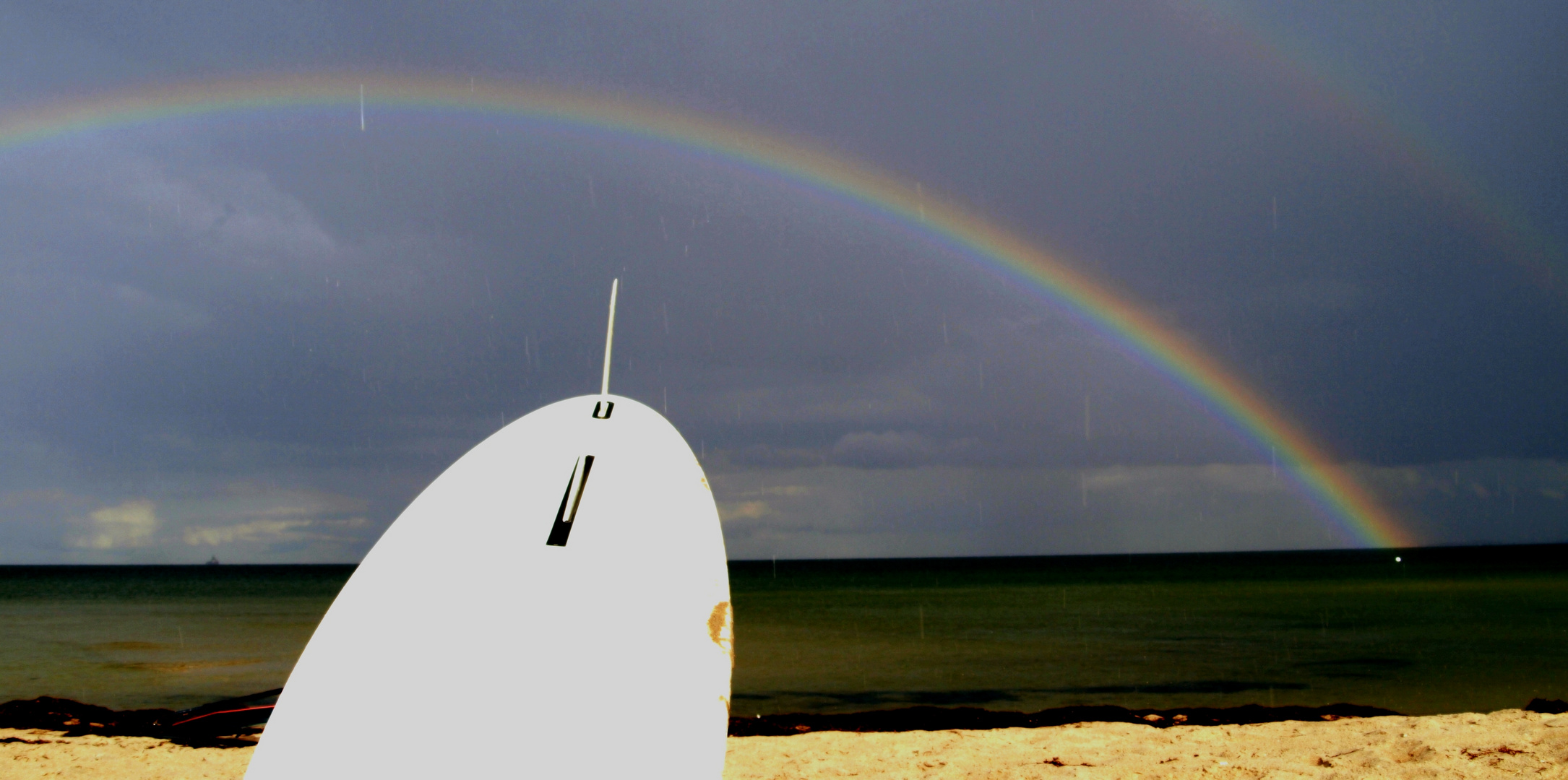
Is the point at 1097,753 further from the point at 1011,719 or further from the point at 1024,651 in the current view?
the point at 1024,651

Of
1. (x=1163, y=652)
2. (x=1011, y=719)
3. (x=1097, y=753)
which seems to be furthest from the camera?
(x=1163, y=652)

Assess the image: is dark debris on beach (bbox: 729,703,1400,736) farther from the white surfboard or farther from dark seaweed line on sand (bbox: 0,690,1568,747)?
the white surfboard

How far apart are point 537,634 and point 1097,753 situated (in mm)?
5334

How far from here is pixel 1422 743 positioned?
6.72m

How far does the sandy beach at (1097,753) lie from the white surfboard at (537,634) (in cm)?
357

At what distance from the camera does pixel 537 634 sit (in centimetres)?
348

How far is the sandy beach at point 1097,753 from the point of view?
6312 mm

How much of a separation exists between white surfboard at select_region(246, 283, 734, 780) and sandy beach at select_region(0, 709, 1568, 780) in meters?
3.57

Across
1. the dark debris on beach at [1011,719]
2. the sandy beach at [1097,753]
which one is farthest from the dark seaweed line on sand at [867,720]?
the sandy beach at [1097,753]

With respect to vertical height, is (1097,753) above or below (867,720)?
above

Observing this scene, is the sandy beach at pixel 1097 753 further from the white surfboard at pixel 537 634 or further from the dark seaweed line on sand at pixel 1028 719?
the white surfboard at pixel 537 634

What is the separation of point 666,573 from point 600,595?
0.82ft

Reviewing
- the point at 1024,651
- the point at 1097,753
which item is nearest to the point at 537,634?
the point at 1097,753

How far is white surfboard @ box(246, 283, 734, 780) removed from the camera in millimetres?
3174
